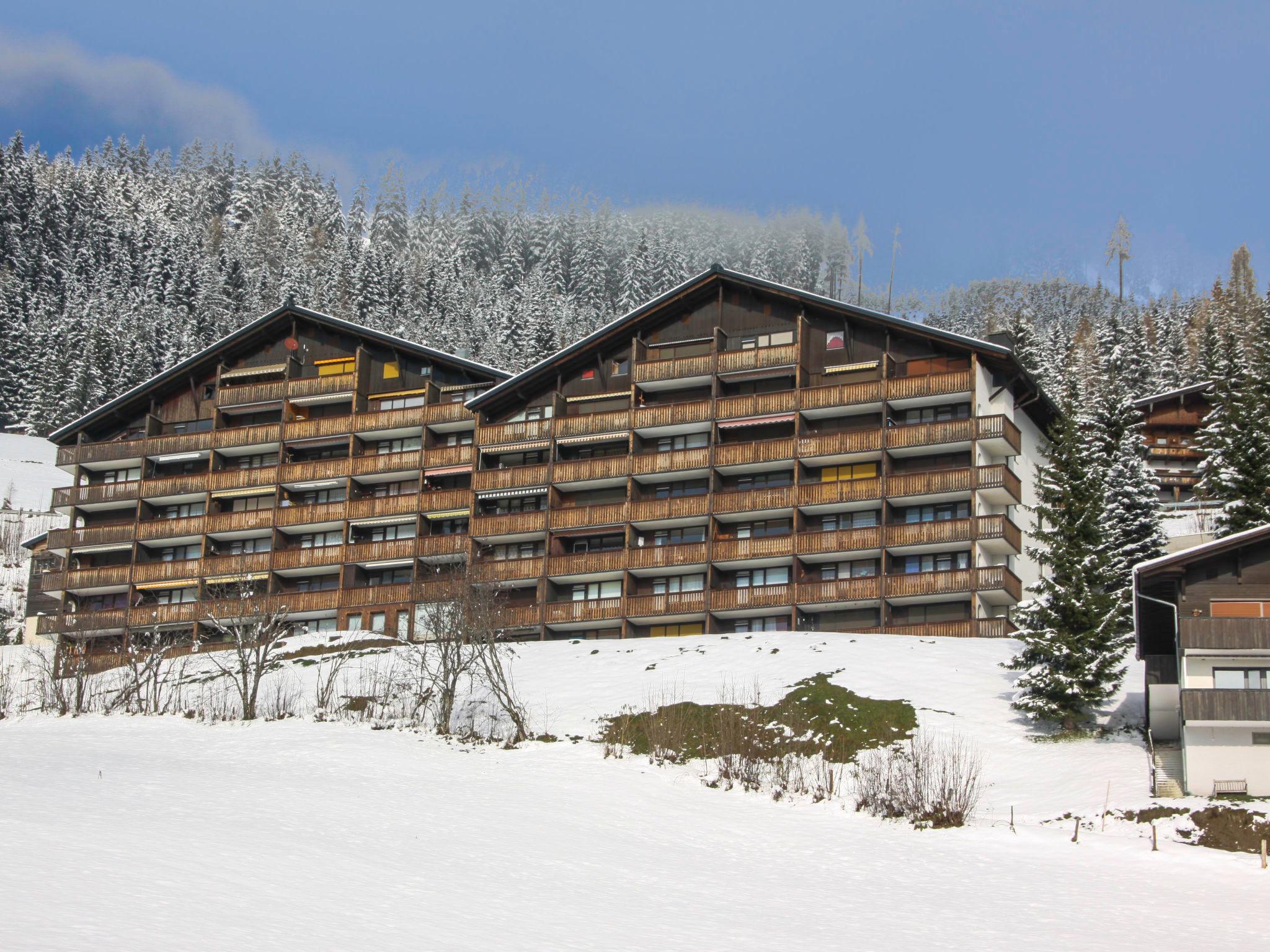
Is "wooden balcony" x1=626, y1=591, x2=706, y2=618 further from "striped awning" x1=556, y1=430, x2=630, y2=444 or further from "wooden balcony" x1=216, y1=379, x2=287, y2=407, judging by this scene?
"wooden balcony" x1=216, y1=379, x2=287, y2=407

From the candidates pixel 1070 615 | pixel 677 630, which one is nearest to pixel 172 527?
pixel 677 630

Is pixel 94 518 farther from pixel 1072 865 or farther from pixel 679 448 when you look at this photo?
pixel 1072 865

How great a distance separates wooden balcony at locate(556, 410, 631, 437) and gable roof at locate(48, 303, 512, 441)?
6.80 meters

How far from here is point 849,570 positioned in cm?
7094

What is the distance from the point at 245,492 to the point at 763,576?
1170 inches

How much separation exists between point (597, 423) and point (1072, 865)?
4182 cm

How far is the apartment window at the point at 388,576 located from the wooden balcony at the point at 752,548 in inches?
688

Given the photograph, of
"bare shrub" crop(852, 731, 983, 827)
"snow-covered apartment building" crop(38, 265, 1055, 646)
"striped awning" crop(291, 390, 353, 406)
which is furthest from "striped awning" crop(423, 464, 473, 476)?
"bare shrub" crop(852, 731, 983, 827)

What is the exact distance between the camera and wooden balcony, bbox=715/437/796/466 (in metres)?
72.6

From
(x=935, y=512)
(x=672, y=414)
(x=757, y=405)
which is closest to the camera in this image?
(x=935, y=512)

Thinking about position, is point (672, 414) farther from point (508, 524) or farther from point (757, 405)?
point (508, 524)

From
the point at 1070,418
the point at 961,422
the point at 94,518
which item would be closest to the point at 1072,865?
the point at 1070,418

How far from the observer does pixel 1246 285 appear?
591 ft

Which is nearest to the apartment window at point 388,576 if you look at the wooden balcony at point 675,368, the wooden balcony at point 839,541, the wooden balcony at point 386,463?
the wooden balcony at point 386,463
